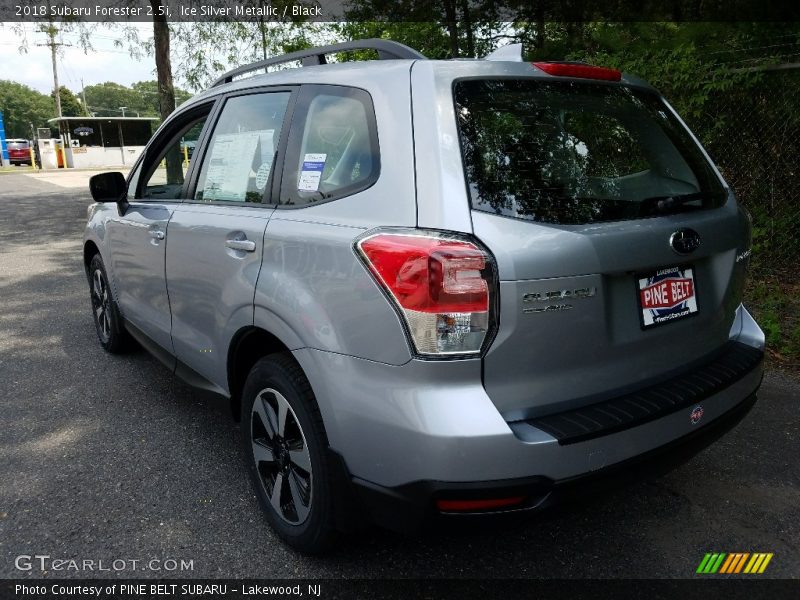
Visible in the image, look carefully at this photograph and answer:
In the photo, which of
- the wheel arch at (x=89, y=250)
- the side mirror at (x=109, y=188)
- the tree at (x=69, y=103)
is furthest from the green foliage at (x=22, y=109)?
the side mirror at (x=109, y=188)

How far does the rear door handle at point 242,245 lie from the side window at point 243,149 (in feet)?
0.64

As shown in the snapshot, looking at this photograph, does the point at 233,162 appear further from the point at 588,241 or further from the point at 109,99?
the point at 109,99

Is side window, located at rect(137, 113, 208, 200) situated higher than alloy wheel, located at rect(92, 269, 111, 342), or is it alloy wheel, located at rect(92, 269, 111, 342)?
side window, located at rect(137, 113, 208, 200)

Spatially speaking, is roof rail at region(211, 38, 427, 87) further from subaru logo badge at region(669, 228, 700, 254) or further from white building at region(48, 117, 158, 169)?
white building at region(48, 117, 158, 169)

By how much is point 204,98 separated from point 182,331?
117 centimetres

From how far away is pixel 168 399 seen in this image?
3975 millimetres

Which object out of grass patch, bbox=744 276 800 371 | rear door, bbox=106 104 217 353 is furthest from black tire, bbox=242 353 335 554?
grass patch, bbox=744 276 800 371

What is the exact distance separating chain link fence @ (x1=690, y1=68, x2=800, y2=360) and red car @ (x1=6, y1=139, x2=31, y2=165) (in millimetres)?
49927

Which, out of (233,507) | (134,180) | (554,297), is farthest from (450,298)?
(134,180)

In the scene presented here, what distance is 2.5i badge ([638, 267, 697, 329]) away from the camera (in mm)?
2111

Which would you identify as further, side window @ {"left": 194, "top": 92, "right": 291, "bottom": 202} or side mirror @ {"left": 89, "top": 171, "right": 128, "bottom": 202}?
side mirror @ {"left": 89, "top": 171, "right": 128, "bottom": 202}

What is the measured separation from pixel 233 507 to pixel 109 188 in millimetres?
2126

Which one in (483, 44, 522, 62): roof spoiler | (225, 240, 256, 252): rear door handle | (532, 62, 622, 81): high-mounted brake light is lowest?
(225, 240, 256, 252): rear door handle

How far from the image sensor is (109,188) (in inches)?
152
